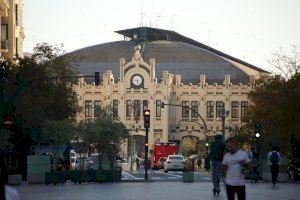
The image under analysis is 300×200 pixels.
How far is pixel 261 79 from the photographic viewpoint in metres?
95.9

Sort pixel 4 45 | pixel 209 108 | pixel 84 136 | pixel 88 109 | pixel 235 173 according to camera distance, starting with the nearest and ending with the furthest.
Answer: pixel 235 173 → pixel 84 136 → pixel 4 45 → pixel 88 109 → pixel 209 108

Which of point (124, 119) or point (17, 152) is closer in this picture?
point (17, 152)

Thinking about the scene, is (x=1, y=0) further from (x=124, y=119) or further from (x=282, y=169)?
(x=124, y=119)

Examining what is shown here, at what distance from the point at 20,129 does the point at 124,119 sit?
9276 cm

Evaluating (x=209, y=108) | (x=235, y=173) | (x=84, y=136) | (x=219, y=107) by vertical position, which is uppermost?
(x=219, y=107)

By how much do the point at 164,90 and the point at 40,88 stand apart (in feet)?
255

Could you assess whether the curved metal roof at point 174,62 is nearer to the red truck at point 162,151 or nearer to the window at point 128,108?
the window at point 128,108

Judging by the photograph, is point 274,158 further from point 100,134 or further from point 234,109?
point 234,109

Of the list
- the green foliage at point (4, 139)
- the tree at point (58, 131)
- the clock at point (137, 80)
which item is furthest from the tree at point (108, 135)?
the clock at point (137, 80)

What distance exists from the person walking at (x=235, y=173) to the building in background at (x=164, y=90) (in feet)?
411

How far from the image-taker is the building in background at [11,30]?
78.8 metres

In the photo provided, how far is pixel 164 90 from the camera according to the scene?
148 meters

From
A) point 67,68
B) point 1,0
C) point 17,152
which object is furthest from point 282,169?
point 67,68

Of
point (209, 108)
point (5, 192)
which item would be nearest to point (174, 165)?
point (209, 108)
